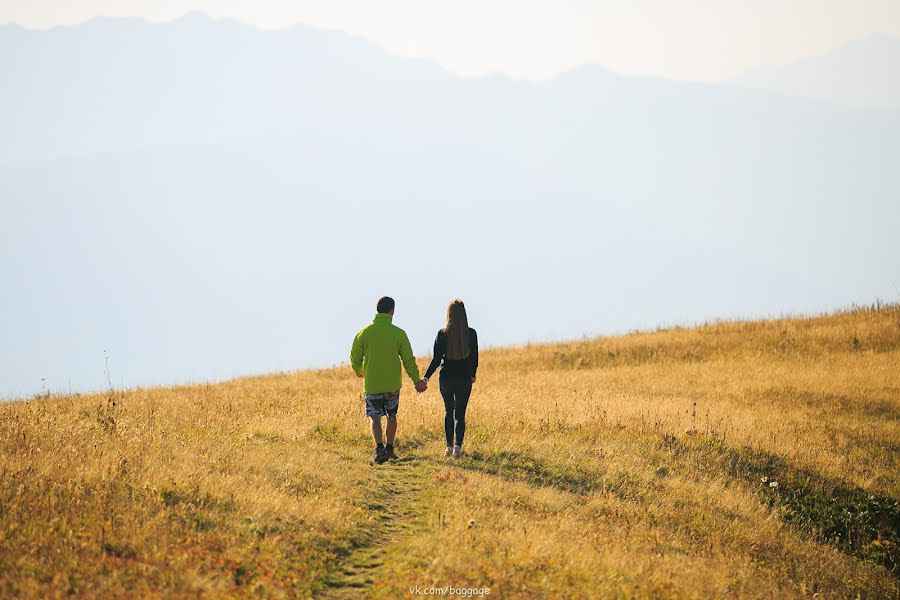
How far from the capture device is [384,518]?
10539 mm

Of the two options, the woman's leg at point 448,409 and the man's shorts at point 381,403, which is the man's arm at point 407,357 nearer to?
the man's shorts at point 381,403

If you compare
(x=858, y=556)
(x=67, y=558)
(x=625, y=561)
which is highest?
(x=67, y=558)

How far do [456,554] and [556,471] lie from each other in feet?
16.1

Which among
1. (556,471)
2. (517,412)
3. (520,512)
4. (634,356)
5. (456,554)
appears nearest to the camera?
(456,554)

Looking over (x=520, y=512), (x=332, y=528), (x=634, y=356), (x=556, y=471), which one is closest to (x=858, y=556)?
(x=556, y=471)

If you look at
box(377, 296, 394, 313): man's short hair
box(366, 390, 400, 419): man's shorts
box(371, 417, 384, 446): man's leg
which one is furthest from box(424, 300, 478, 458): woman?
box(371, 417, 384, 446): man's leg

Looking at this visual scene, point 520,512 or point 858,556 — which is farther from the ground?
point 520,512

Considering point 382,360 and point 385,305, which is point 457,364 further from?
point 385,305

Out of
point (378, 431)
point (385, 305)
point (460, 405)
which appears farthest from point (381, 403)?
point (385, 305)

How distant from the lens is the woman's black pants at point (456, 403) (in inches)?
517

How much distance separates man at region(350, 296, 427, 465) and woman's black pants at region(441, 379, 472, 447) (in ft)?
2.04

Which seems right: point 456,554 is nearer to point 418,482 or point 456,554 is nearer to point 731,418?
point 418,482

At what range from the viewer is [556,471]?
1330cm

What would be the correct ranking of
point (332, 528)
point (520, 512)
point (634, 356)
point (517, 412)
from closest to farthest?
point (332, 528), point (520, 512), point (517, 412), point (634, 356)
